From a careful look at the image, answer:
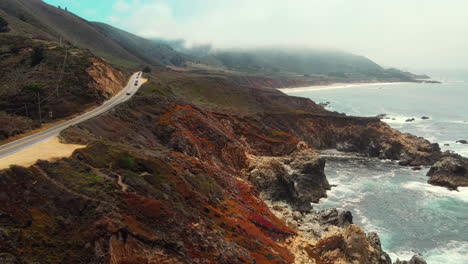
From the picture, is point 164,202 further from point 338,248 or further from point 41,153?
point 338,248

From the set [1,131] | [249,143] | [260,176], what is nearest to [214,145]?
[260,176]

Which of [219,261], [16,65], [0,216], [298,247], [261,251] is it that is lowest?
[298,247]

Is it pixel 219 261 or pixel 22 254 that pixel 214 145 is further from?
pixel 22 254

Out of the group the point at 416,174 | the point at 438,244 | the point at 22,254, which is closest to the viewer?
the point at 22,254

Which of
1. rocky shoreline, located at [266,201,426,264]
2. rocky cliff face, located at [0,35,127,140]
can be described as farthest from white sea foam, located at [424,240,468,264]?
rocky cliff face, located at [0,35,127,140]

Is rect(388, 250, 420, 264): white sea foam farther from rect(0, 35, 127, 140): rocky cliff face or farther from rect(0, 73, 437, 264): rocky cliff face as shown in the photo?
rect(0, 35, 127, 140): rocky cliff face

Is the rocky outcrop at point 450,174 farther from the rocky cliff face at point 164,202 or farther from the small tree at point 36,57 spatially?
the small tree at point 36,57
